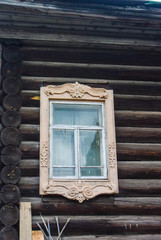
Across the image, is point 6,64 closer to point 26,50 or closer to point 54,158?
point 26,50

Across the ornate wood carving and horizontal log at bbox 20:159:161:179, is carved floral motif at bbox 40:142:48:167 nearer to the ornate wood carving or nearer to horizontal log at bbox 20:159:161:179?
horizontal log at bbox 20:159:161:179

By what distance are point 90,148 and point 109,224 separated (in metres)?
1.22

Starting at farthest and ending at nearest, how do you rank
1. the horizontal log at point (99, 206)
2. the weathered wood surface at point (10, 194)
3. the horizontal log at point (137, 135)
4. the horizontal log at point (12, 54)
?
the horizontal log at point (12, 54) < the horizontal log at point (137, 135) < the horizontal log at point (99, 206) < the weathered wood surface at point (10, 194)

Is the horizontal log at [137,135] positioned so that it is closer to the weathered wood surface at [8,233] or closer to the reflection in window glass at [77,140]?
the reflection in window glass at [77,140]

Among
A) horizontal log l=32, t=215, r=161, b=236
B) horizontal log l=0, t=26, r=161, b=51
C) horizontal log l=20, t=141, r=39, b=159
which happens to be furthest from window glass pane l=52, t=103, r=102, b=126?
horizontal log l=32, t=215, r=161, b=236

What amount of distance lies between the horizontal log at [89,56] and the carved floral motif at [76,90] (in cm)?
52

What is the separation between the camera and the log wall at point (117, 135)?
A: 5312 mm

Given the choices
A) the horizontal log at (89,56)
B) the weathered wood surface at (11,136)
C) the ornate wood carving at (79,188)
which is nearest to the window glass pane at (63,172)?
the ornate wood carving at (79,188)

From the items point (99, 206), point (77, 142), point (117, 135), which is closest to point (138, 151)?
point (117, 135)

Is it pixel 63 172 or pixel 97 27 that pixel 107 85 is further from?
pixel 63 172

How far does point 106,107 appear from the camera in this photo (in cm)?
595

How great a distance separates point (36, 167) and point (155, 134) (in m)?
2.03

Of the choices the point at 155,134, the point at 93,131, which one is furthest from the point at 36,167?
the point at 155,134

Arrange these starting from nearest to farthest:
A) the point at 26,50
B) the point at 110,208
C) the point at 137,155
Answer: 1. the point at 110,208
2. the point at 137,155
3. the point at 26,50
